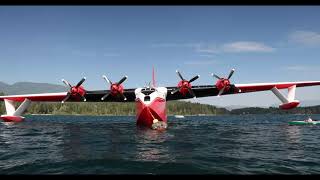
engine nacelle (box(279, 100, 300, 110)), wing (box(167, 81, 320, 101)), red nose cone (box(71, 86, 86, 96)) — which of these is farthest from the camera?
wing (box(167, 81, 320, 101))

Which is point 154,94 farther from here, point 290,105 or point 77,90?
point 290,105

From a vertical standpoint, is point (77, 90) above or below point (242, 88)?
below

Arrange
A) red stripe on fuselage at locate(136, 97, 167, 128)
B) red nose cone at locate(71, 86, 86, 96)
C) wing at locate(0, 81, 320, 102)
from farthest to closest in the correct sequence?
wing at locate(0, 81, 320, 102) < red nose cone at locate(71, 86, 86, 96) < red stripe on fuselage at locate(136, 97, 167, 128)

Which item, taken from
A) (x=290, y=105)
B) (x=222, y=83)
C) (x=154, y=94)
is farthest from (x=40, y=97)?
(x=290, y=105)

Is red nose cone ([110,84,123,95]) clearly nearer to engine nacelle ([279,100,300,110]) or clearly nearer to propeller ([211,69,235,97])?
propeller ([211,69,235,97])

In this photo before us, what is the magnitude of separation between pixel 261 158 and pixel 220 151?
2426 millimetres

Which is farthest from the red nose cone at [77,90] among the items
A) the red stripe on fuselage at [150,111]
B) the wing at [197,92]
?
the red stripe on fuselage at [150,111]

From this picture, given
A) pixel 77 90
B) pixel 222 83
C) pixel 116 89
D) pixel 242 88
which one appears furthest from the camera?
pixel 242 88

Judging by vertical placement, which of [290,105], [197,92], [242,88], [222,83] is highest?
[222,83]

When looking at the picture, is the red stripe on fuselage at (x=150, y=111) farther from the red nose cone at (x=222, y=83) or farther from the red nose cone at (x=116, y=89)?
the red nose cone at (x=222, y=83)

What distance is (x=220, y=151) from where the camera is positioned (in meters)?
14.6

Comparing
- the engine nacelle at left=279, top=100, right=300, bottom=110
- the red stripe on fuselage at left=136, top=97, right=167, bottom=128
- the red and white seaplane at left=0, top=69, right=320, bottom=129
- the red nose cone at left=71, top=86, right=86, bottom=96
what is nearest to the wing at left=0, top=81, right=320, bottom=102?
the red and white seaplane at left=0, top=69, right=320, bottom=129
